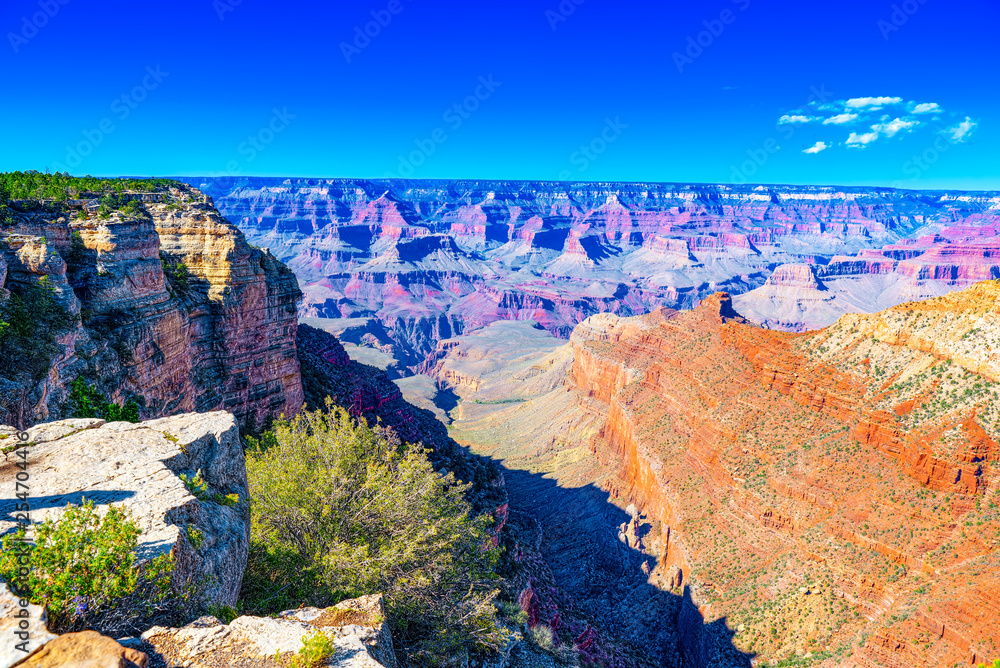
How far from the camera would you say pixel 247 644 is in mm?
8938

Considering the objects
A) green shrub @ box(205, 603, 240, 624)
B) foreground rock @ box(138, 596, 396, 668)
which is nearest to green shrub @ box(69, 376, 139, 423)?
green shrub @ box(205, 603, 240, 624)

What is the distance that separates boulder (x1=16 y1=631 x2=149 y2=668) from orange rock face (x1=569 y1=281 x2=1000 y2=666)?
1503 inches

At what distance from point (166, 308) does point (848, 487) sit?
46.0 m

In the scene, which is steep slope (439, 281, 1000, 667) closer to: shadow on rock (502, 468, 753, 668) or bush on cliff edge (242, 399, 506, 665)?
shadow on rock (502, 468, 753, 668)

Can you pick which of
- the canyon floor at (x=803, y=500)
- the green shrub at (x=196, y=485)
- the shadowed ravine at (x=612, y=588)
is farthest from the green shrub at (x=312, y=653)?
the canyon floor at (x=803, y=500)

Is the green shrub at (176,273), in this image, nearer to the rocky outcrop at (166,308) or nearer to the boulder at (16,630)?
the rocky outcrop at (166,308)

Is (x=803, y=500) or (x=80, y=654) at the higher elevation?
(x=80, y=654)

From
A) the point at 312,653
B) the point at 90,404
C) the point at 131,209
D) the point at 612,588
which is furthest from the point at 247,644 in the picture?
the point at 612,588

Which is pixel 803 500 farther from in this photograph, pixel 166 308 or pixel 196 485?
pixel 166 308

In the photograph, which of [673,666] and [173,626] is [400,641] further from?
[673,666]

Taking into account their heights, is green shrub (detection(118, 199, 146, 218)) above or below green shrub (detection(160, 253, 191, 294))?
above

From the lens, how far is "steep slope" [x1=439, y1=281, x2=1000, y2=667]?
30.7 metres

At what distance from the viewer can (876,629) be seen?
3030cm

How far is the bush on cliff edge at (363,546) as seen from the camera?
15.4m
